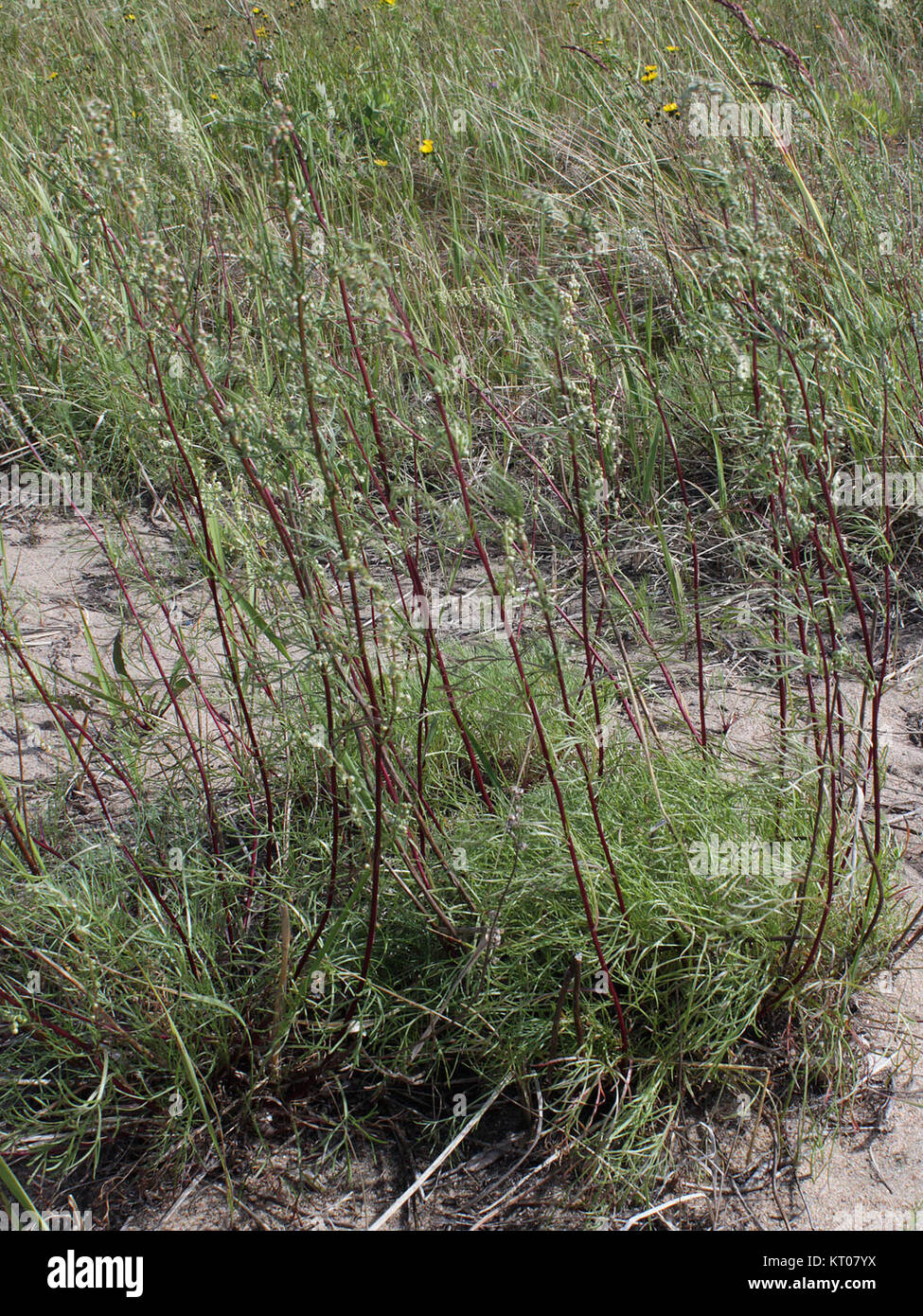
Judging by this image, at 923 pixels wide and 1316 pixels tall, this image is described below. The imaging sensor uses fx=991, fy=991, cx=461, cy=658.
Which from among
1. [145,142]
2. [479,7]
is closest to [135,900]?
[145,142]

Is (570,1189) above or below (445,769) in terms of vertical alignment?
below

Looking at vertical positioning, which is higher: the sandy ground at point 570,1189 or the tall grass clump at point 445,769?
the tall grass clump at point 445,769

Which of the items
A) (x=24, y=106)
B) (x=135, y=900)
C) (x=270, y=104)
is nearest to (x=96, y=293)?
(x=270, y=104)

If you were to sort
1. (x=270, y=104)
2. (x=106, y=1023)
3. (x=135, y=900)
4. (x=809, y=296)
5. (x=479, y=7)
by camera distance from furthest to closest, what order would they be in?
(x=479, y=7), (x=809, y=296), (x=135, y=900), (x=106, y=1023), (x=270, y=104)

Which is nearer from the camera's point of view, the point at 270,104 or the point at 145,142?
the point at 270,104

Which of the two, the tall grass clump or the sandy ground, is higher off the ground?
the tall grass clump

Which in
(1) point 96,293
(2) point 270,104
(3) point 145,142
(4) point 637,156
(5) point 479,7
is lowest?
(1) point 96,293

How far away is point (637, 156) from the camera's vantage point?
3682mm

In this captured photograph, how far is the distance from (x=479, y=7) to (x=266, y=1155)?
5.78 metres

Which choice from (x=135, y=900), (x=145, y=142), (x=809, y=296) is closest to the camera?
(x=135, y=900)

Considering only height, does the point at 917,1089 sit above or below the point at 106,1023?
below

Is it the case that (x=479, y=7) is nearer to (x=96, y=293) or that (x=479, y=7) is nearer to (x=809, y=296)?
(x=809, y=296)

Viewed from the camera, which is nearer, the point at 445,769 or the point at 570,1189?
the point at 570,1189

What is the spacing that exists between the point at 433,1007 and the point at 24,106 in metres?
4.89
